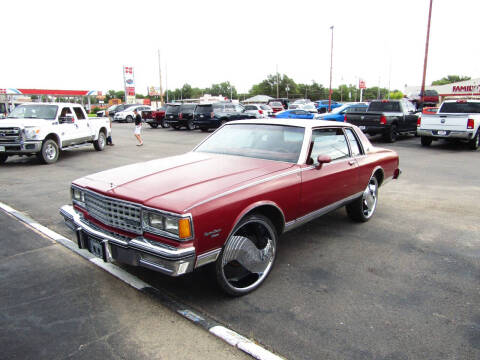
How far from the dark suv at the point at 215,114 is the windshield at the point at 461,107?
11098 millimetres

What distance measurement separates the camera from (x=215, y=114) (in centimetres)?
2183

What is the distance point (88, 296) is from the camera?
3391 millimetres

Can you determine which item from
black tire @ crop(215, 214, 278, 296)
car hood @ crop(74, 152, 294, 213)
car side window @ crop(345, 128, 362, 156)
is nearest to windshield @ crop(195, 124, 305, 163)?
car hood @ crop(74, 152, 294, 213)

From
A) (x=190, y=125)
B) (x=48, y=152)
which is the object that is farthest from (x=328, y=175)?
(x=190, y=125)

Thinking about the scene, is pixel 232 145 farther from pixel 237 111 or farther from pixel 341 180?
pixel 237 111

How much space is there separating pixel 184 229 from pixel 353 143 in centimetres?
327

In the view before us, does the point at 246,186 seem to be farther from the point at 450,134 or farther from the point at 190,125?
the point at 190,125

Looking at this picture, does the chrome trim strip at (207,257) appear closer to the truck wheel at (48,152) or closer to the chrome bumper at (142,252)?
the chrome bumper at (142,252)

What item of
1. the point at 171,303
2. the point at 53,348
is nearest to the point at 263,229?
the point at 171,303

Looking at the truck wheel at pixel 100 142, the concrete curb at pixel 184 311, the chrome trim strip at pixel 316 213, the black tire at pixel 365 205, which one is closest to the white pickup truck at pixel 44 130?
the truck wheel at pixel 100 142

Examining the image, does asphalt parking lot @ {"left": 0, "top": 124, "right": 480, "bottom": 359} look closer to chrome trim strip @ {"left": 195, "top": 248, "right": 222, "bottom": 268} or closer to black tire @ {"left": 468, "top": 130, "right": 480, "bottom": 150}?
chrome trim strip @ {"left": 195, "top": 248, "right": 222, "bottom": 268}

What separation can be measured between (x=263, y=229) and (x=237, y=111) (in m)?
19.6

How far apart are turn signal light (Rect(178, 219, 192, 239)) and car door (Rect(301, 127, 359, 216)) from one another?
5.05ft

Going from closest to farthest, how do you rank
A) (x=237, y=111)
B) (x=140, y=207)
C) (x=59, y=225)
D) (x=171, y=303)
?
(x=140, y=207) → (x=171, y=303) → (x=59, y=225) → (x=237, y=111)
